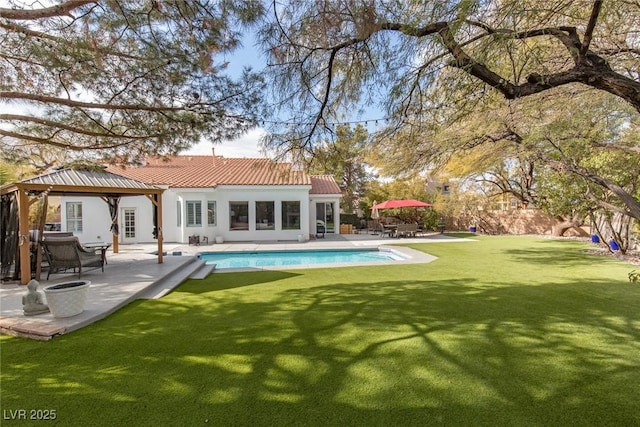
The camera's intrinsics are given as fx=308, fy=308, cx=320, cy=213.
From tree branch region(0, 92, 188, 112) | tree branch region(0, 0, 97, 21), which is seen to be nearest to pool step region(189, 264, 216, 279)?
tree branch region(0, 92, 188, 112)

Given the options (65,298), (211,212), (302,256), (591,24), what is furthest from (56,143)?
(211,212)

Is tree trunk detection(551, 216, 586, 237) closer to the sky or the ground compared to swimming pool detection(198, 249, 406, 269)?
closer to the sky

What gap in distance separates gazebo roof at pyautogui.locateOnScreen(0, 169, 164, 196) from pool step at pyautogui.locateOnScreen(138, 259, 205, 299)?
2.76 metres

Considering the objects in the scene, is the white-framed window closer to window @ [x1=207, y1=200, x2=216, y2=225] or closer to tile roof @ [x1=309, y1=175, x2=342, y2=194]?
window @ [x1=207, y1=200, x2=216, y2=225]

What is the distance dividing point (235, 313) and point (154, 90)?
476 cm

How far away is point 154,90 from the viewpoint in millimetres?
Answer: 6270

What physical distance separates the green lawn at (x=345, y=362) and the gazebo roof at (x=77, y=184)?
13.5ft

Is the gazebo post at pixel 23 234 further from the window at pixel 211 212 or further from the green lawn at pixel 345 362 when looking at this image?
the window at pixel 211 212

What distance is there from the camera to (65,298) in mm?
5145

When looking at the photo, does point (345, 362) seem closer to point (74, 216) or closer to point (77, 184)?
point (77, 184)

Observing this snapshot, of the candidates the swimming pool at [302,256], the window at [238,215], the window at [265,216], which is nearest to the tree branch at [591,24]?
the swimming pool at [302,256]

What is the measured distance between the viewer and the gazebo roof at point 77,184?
755 centimetres

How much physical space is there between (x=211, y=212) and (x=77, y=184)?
10.2 m

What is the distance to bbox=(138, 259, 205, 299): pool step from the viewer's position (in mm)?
7101
